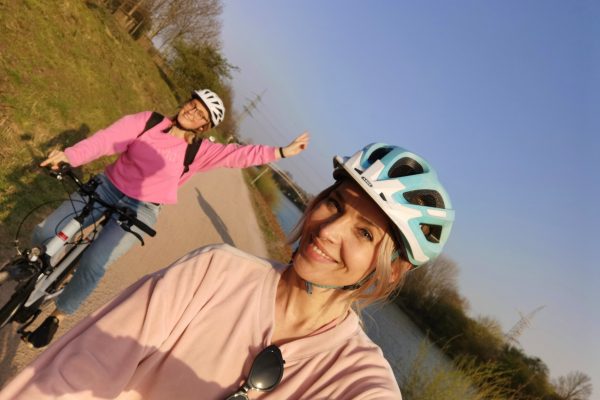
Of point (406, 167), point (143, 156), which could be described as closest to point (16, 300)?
point (143, 156)

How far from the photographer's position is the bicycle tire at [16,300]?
2.68 meters

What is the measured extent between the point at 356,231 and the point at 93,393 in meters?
1.31

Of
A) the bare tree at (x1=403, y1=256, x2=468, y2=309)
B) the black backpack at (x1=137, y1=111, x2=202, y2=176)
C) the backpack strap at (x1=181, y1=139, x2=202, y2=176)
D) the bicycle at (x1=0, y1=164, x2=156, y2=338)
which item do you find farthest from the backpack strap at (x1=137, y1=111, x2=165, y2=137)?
the bare tree at (x1=403, y1=256, x2=468, y2=309)

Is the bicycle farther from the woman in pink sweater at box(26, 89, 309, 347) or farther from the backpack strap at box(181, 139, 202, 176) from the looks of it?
the backpack strap at box(181, 139, 202, 176)

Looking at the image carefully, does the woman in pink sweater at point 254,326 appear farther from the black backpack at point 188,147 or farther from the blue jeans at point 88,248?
the black backpack at point 188,147

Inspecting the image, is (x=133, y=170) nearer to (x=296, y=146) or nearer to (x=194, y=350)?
(x=296, y=146)

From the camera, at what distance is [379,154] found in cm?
238

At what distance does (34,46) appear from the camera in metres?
7.79

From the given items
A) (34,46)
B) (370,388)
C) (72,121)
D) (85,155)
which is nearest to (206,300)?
(370,388)

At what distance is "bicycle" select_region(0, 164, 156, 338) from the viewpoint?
272 cm

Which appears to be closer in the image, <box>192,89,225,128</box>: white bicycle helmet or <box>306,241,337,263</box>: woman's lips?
<box>306,241,337,263</box>: woman's lips

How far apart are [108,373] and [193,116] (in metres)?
2.48

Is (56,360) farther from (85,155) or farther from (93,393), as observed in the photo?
(85,155)

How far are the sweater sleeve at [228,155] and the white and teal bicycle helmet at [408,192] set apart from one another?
1.70 metres
